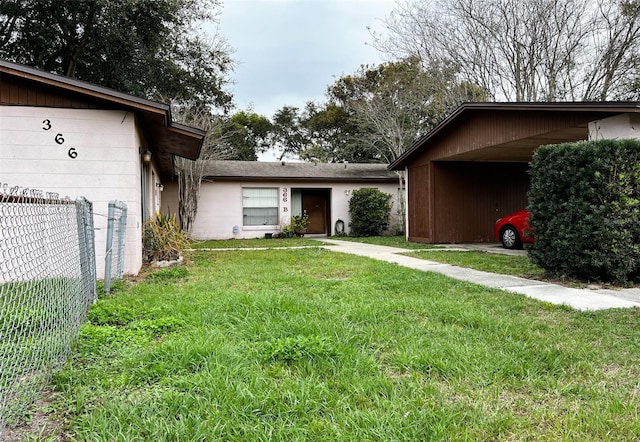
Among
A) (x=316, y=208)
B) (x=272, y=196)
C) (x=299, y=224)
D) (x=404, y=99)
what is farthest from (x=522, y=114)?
(x=404, y=99)

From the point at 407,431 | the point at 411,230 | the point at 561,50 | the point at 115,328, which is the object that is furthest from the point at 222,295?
the point at 561,50

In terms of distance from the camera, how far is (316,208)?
17.8 metres

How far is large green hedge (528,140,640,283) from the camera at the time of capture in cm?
547

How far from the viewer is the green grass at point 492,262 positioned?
6.69m

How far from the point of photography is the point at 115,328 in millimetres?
3434

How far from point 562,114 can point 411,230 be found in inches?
254

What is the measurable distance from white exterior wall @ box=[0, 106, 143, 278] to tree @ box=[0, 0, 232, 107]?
8546 millimetres

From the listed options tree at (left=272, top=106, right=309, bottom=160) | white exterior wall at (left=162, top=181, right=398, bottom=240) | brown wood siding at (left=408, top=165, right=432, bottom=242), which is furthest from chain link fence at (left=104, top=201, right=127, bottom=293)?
tree at (left=272, top=106, right=309, bottom=160)

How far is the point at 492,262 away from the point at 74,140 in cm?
744

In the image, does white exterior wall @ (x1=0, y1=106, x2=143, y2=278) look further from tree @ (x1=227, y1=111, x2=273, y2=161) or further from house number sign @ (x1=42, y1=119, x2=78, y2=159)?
tree @ (x1=227, y1=111, x2=273, y2=161)

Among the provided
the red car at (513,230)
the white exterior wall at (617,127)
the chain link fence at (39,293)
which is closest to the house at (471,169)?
the white exterior wall at (617,127)

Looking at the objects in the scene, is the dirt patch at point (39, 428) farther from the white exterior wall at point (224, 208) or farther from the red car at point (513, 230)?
the white exterior wall at point (224, 208)

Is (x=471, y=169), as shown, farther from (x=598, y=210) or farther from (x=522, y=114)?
(x=598, y=210)

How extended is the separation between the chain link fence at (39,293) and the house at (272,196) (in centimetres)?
A: 1135
